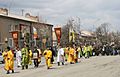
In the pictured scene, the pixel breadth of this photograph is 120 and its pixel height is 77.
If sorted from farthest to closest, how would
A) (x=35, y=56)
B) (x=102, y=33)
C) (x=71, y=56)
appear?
(x=102, y=33) → (x=71, y=56) → (x=35, y=56)

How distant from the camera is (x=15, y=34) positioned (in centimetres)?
5941

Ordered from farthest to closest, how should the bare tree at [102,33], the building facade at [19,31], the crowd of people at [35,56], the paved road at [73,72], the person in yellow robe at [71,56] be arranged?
the bare tree at [102,33] → the building facade at [19,31] → the person in yellow robe at [71,56] → the crowd of people at [35,56] → the paved road at [73,72]

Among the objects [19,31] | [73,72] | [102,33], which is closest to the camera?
[73,72]

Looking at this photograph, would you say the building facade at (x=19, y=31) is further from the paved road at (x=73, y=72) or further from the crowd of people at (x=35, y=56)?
the paved road at (x=73, y=72)

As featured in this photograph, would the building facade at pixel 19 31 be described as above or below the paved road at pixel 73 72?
above

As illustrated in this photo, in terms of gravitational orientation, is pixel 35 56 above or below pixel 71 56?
above

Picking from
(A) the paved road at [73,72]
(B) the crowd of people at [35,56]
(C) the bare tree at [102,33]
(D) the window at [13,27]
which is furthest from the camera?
(C) the bare tree at [102,33]

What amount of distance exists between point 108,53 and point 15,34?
48.1ft

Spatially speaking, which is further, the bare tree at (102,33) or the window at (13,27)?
the bare tree at (102,33)

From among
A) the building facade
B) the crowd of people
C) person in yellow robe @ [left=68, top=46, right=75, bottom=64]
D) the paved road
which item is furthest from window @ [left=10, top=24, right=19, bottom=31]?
the paved road

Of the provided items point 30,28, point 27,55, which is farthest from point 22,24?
point 27,55

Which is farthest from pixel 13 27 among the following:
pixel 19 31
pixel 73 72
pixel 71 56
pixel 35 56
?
pixel 73 72

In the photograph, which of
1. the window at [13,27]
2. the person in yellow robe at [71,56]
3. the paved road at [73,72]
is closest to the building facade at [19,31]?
the window at [13,27]

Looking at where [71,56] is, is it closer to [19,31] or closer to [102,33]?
[19,31]
